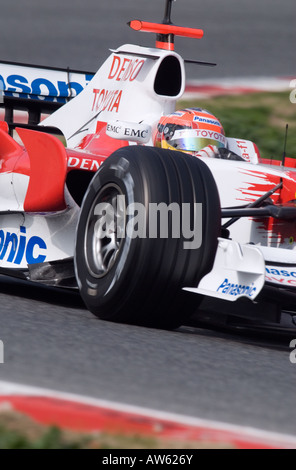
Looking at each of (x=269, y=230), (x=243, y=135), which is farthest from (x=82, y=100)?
(x=243, y=135)

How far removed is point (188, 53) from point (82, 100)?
371 inches

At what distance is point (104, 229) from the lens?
443cm

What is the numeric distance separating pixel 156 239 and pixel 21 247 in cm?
134

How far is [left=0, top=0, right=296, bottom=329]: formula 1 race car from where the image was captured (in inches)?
160

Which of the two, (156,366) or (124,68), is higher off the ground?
(124,68)

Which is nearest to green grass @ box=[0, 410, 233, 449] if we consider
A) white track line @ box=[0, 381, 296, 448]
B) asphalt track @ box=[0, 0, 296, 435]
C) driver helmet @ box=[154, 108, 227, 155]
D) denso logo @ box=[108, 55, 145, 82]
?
white track line @ box=[0, 381, 296, 448]

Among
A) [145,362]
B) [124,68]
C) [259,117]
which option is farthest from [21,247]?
[259,117]

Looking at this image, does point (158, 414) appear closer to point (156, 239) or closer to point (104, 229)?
point (156, 239)

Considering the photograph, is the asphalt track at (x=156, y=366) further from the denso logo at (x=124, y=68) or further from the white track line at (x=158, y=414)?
the denso logo at (x=124, y=68)

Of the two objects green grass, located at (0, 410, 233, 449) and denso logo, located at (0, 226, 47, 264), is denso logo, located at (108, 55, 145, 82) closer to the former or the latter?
denso logo, located at (0, 226, 47, 264)

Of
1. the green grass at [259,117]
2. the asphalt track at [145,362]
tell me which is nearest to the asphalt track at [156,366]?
the asphalt track at [145,362]

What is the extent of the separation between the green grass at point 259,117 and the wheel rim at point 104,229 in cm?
609

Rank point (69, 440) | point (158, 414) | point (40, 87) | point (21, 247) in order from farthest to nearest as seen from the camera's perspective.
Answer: point (40, 87) → point (21, 247) → point (158, 414) → point (69, 440)

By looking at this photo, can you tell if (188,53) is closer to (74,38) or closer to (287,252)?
(74,38)
